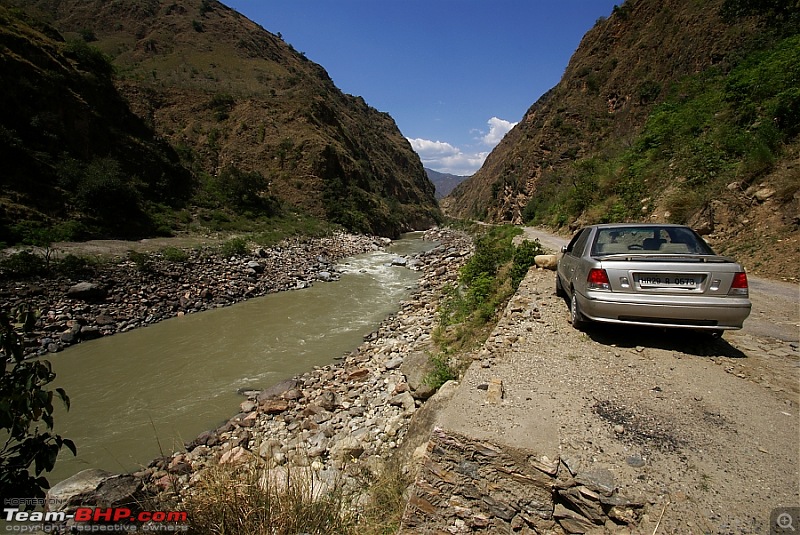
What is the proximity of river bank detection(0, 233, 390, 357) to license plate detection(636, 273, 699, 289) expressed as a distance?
34.6 ft

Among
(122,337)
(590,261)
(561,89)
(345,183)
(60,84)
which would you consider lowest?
(122,337)

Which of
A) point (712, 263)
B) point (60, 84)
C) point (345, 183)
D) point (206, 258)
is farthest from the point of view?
point (345, 183)

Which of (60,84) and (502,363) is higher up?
(60,84)

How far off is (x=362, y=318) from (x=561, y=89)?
42808 mm

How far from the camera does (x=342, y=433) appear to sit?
5289mm

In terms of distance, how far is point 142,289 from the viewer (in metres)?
12.4

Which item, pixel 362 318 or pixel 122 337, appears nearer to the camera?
pixel 122 337

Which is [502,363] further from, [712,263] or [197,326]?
[197,326]

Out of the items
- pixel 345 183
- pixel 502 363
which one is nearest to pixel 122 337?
pixel 502 363

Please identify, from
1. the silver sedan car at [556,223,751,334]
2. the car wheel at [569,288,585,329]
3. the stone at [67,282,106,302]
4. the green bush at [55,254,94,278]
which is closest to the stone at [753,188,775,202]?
the silver sedan car at [556,223,751,334]

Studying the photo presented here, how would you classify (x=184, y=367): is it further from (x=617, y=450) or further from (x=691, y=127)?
(x=691, y=127)

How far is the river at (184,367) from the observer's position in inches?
235

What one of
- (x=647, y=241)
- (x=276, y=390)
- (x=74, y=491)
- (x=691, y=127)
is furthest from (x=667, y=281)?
(x=691, y=127)

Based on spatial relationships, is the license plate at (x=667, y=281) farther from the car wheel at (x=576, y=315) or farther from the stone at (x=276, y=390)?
the stone at (x=276, y=390)
